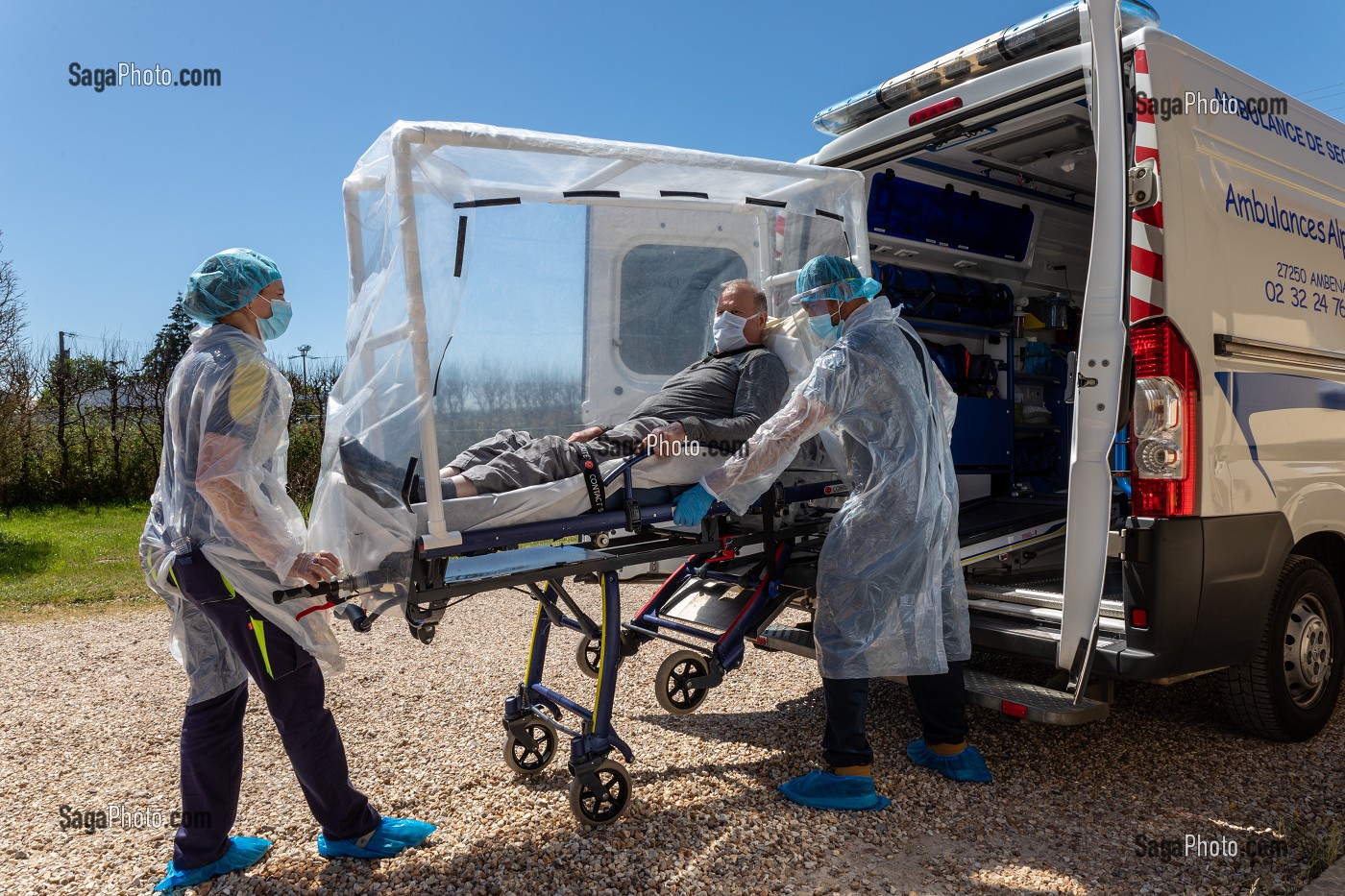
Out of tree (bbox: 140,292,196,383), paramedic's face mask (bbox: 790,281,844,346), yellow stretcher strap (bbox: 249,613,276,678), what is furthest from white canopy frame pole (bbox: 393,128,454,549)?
tree (bbox: 140,292,196,383)

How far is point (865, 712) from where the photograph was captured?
3.40 meters

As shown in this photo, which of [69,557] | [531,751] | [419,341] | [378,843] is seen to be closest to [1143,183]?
[419,341]

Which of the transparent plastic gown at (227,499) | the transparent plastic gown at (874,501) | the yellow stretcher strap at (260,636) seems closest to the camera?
the transparent plastic gown at (227,499)

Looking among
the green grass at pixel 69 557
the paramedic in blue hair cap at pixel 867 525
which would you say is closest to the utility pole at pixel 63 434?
the green grass at pixel 69 557

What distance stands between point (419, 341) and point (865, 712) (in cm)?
206

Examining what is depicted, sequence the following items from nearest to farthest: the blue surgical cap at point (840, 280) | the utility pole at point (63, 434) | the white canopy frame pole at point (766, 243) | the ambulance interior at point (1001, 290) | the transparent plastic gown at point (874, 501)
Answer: the transparent plastic gown at point (874, 501)
the blue surgical cap at point (840, 280)
the ambulance interior at point (1001, 290)
the white canopy frame pole at point (766, 243)
the utility pole at point (63, 434)

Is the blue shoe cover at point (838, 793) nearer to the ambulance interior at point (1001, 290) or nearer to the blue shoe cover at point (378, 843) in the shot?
the ambulance interior at point (1001, 290)

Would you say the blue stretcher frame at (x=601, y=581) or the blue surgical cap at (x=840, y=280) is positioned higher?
the blue surgical cap at (x=840, y=280)

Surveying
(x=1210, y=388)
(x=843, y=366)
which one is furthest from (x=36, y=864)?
(x=1210, y=388)

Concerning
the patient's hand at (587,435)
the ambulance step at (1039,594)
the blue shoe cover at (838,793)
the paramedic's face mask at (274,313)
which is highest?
the paramedic's face mask at (274,313)

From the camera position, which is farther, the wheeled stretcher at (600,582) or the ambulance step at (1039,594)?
the ambulance step at (1039,594)

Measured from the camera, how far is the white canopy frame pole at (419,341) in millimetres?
2848

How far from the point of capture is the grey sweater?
12.5ft
